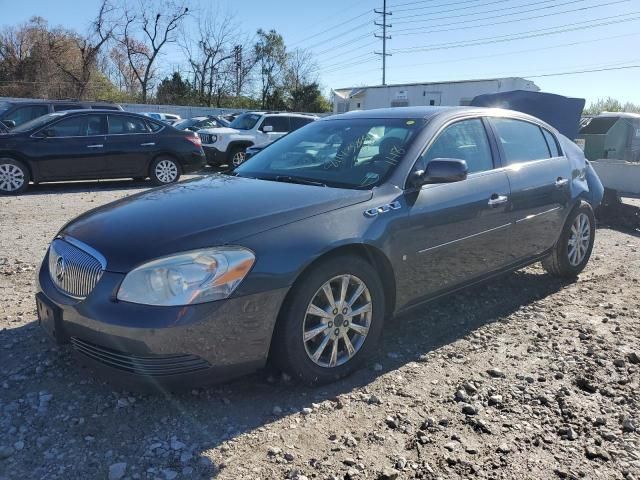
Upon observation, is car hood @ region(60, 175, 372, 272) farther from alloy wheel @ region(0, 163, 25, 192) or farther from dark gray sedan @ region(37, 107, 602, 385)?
alloy wheel @ region(0, 163, 25, 192)

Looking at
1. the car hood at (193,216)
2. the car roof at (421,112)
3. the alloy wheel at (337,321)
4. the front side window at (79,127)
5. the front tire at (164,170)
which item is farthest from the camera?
the front tire at (164,170)

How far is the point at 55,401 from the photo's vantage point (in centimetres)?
294

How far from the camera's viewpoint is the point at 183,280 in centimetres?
264

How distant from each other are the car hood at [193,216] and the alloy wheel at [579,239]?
2.73 metres

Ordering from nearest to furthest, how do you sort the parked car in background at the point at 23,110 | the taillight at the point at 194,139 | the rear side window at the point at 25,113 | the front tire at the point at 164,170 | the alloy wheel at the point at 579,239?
the alloy wheel at the point at 579,239, the front tire at the point at 164,170, the taillight at the point at 194,139, the parked car in background at the point at 23,110, the rear side window at the point at 25,113

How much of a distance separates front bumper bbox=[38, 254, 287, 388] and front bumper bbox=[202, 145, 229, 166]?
39.6 ft

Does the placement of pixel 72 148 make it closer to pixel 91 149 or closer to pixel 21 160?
pixel 91 149

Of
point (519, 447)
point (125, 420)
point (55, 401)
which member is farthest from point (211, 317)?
point (519, 447)

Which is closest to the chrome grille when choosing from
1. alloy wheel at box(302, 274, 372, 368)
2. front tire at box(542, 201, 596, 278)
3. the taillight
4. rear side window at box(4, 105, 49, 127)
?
alloy wheel at box(302, 274, 372, 368)

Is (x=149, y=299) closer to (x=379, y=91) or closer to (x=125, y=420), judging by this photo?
(x=125, y=420)

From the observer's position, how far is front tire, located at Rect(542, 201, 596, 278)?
16.7ft

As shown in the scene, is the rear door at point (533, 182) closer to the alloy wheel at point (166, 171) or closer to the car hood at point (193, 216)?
the car hood at point (193, 216)

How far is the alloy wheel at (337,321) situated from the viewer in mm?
3057

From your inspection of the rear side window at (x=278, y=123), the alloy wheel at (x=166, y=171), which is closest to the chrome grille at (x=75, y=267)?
the alloy wheel at (x=166, y=171)
